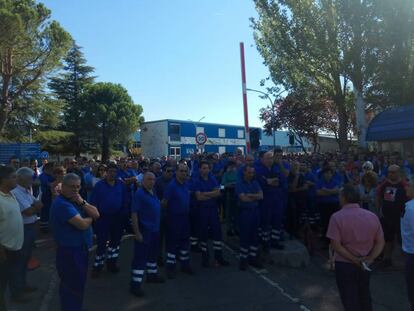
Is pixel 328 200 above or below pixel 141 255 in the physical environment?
above

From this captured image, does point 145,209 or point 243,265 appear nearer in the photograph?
point 145,209

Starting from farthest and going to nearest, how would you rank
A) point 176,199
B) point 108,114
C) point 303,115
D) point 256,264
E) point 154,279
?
point 108,114
point 303,115
point 256,264
point 176,199
point 154,279

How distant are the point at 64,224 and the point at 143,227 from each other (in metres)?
1.99

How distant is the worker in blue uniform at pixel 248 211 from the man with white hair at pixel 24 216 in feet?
11.4

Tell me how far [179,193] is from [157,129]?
32.2 metres

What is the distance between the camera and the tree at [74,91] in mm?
46406

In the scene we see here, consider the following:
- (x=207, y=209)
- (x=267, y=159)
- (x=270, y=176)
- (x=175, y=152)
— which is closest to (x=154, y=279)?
(x=207, y=209)

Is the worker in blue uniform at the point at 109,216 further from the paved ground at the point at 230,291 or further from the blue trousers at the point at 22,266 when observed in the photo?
the blue trousers at the point at 22,266

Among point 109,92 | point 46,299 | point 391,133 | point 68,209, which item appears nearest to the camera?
point 68,209

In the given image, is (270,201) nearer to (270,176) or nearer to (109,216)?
(270,176)

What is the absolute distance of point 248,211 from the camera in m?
8.02

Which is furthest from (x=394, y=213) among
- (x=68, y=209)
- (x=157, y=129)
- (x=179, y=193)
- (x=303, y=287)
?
(x=157, y=129)

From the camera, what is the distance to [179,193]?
311 inches

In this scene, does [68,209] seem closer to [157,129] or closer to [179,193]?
[179,193]
